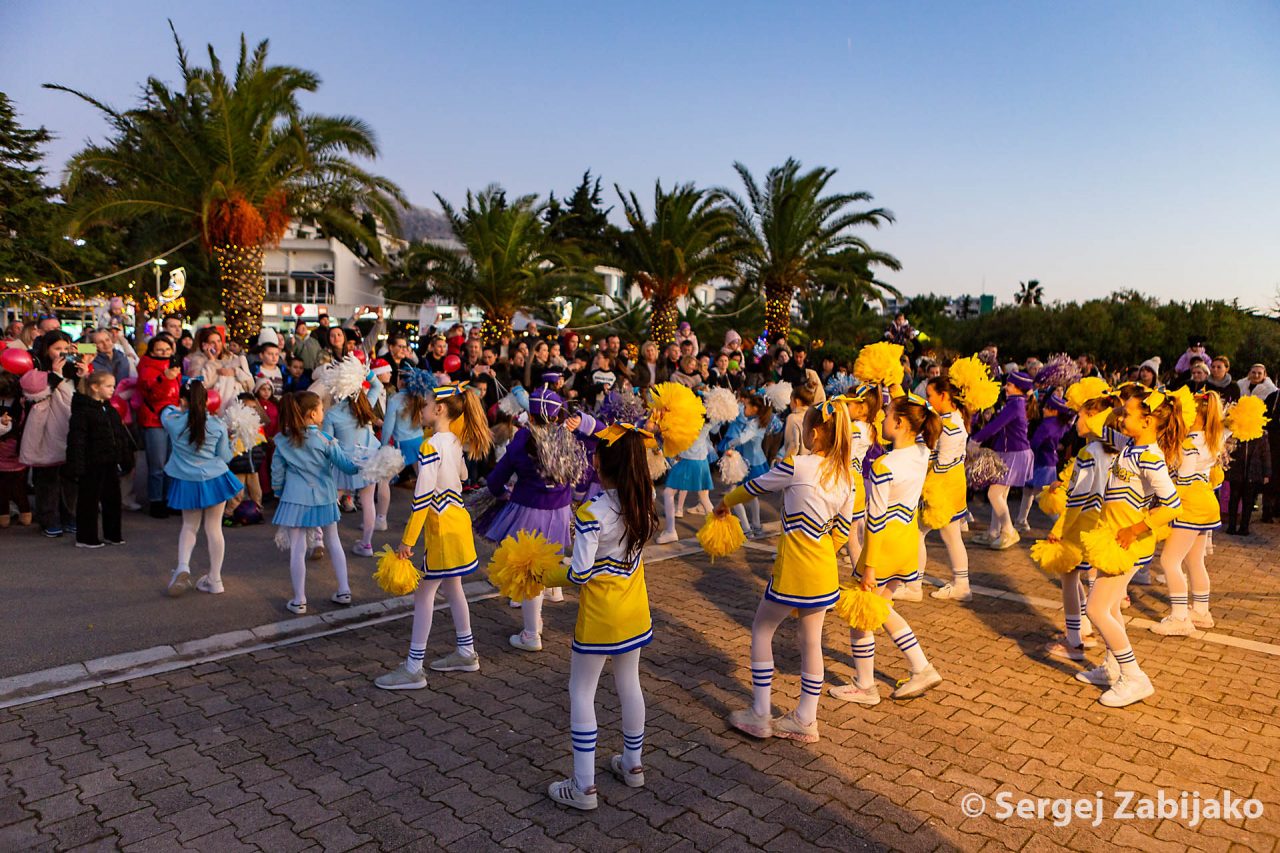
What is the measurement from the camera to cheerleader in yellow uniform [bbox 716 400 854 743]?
184 inches

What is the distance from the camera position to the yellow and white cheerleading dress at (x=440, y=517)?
5.38m

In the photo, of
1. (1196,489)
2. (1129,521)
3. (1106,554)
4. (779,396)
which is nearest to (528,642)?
(1106,554)

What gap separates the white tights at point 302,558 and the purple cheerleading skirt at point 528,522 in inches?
63.1

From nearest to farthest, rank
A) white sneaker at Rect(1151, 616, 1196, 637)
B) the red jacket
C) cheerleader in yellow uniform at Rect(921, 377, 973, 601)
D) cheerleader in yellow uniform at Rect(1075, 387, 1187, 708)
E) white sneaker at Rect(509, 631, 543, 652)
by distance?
cheerleader in yellow uniform at Rect(1075, 387, 1187, 708) → white sneaker at Rect(509, 631, 543, 652) → white sneaker at Rect(1151, 616, 1196, 637) → cheerleader in yellow uniform at Rect(921, 377, 973, 601) → the red jacket

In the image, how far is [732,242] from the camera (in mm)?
24156

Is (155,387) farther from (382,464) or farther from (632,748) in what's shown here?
(632,748)

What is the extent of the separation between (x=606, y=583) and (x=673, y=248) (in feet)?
65.4

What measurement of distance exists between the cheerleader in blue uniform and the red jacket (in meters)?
2.99

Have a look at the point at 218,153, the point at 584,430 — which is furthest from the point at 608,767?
the point at 218,153

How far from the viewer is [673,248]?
75.8 feet

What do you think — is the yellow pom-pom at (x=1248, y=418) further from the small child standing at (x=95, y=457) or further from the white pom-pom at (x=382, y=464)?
the small child standing at (x=95, y=457)

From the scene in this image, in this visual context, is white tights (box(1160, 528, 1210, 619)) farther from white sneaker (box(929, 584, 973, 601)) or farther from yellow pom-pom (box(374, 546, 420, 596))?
yellow pom-pom (box(374, 546, 420, 596))

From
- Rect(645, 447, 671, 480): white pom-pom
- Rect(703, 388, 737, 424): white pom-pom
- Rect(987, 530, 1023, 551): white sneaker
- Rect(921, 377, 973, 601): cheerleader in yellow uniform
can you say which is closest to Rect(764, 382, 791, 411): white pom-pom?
Rect(703, 388, 737, 424): white pom-pom

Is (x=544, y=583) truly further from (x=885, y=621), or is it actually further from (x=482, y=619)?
(x=482, y=619)
